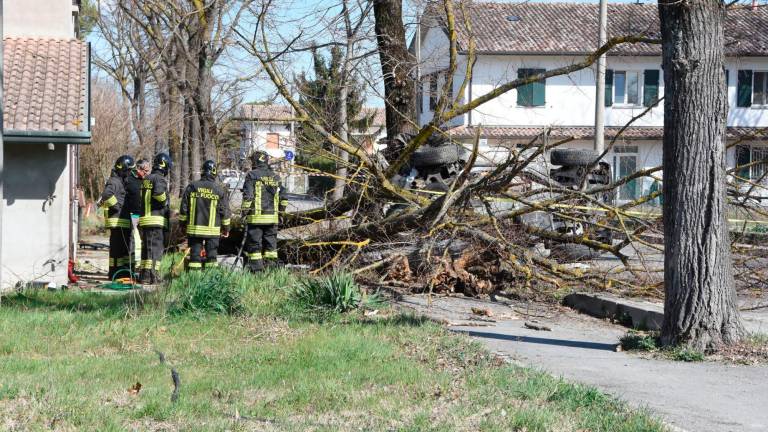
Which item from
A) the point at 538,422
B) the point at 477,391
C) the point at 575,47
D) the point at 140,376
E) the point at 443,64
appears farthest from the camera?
the point at 575,47

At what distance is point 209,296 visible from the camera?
985cm

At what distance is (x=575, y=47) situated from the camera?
40250 millimetres

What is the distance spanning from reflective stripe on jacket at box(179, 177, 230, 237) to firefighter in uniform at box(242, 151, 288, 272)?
0.36 meters

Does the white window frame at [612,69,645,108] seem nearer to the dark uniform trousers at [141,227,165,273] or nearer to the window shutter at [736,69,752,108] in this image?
the window shutter at [736,69,752,108]

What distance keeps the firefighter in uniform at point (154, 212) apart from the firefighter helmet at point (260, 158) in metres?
1.26

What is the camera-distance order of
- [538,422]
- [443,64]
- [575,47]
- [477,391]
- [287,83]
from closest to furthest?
[538,422], [477,391], [287,83], [443,64], [575,47]

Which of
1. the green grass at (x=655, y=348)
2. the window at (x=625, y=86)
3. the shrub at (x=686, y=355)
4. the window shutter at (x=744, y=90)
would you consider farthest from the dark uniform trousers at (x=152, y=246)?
the window shutter at (x=744, y=90)

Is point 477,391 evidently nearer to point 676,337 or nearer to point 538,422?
point 538,422

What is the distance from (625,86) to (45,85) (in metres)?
31.2

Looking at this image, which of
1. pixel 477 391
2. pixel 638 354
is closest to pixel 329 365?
pixel 477 391

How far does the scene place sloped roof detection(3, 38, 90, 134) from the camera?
40.3 feet

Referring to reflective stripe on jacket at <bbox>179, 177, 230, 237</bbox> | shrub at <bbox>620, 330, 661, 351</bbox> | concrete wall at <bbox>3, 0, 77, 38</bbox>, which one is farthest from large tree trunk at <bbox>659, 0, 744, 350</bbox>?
concrete wall at <bbox>3, 0, 77, 38</bbox>

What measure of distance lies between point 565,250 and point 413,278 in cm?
208

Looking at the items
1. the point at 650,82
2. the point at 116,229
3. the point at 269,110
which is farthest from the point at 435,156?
the point at 650,82
